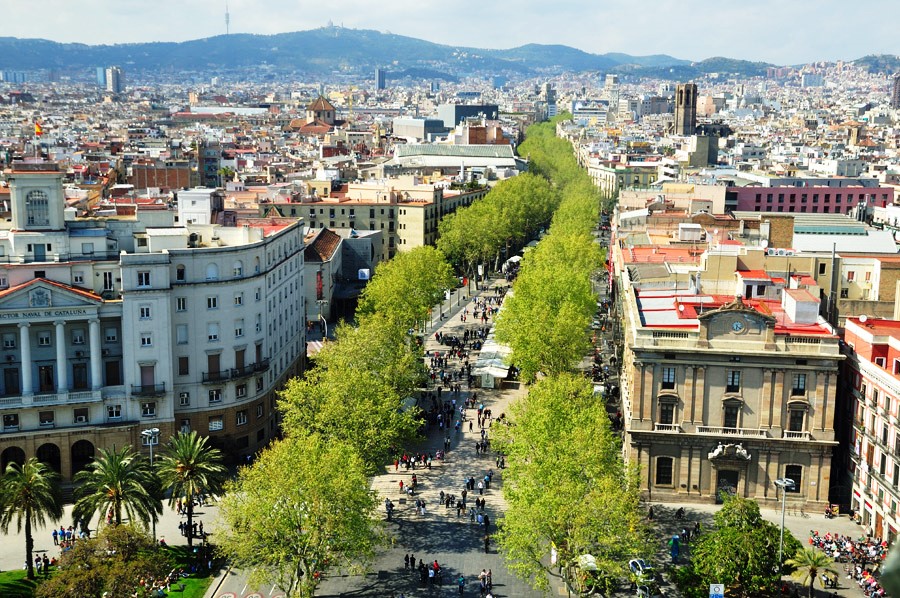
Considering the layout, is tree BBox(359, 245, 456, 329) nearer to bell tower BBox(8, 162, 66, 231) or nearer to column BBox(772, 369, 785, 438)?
bell tower BBox(8, 162, 66, 231)

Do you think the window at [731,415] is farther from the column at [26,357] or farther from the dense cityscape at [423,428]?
the column at [26,357]

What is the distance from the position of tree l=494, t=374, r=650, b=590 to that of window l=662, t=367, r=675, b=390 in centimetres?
576

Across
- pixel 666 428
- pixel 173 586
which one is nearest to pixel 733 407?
pixel 666 428

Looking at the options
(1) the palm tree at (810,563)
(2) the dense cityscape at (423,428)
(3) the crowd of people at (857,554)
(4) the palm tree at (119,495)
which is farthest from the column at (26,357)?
(3) the crowd of people at (857,554)

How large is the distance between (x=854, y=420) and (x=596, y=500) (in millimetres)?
22888

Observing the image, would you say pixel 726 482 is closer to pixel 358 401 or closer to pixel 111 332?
pixel 358 401

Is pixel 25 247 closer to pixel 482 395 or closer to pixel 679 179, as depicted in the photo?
pixel 482 395

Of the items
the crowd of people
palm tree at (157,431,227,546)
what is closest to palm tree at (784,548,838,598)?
the crowd of people

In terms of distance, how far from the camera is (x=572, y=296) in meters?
91.7

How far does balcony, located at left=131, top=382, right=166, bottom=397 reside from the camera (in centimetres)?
6788

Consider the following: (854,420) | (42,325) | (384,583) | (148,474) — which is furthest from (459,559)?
(42,325)

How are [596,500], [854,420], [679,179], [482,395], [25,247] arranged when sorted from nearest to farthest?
[596,500] < [854,420] < [25,247] < [482,395] < [679,179]

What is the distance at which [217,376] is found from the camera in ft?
235

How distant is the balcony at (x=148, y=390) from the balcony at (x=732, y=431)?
35.8 meters
